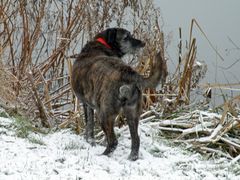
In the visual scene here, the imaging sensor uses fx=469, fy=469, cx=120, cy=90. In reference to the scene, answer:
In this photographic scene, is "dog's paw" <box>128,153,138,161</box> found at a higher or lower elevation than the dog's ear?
lower

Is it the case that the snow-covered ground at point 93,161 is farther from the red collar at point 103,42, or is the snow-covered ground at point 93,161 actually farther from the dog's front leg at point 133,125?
the red collar at point 103,42

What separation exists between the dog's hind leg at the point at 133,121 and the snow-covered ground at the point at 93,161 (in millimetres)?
98

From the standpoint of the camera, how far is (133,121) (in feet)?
15.9

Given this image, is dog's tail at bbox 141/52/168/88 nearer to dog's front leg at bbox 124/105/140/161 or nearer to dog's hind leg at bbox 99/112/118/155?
dog's front leg at bbox 124/105/140/161

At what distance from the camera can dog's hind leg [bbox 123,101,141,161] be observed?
15.7ft

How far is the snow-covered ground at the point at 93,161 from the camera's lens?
409 cm

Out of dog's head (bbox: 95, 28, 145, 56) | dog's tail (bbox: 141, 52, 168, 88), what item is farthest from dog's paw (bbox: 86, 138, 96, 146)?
dog's tail (bbox: 141, 52, 168, 88)

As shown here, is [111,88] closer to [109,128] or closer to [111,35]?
[109,128]

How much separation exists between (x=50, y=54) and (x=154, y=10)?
211 cm

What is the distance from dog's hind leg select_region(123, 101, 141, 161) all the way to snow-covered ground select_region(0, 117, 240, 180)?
98 mm

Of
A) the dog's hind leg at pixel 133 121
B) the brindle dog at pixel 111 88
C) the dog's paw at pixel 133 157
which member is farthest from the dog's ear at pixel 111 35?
the dog's paw at pixel 133 157

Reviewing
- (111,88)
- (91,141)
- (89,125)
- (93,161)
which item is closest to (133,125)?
(111,88)

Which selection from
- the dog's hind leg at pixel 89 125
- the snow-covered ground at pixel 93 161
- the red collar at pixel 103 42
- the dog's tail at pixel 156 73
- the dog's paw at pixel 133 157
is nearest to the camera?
the snow-covered ground at pixel 93 161

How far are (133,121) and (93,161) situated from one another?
0.59 metres
